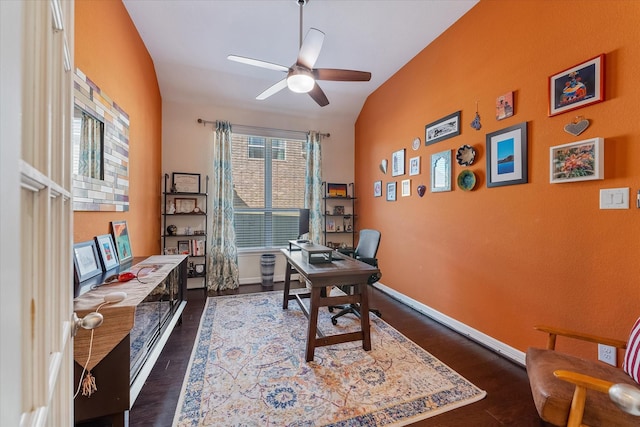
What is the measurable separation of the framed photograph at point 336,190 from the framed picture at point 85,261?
11.1ft

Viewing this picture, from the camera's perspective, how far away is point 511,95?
7.00ft

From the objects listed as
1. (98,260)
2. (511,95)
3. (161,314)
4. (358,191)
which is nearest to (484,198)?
(511,95)

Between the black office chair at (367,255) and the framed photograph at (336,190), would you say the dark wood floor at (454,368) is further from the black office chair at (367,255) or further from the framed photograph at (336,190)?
the framed photograph at (336,190)

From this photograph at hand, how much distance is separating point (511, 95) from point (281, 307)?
10.5 feet

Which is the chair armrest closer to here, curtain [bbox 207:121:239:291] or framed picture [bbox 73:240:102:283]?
framed picture [bbox 73:240:102:283]

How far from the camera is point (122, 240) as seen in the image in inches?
89.9

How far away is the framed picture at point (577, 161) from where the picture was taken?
1.60 metres

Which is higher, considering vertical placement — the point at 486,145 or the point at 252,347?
the point at 486,145

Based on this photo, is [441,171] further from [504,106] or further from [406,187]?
[504,106]

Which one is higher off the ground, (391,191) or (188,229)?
(391,191)

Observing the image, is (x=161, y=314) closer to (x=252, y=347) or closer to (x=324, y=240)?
(x=252, y=347)

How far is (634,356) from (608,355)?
15.0 inches

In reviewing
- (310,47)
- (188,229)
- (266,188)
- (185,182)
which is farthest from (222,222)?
(310,47)

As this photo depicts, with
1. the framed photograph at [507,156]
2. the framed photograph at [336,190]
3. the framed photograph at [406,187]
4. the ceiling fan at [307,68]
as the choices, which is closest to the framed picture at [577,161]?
the framed photograph at [507,156]
